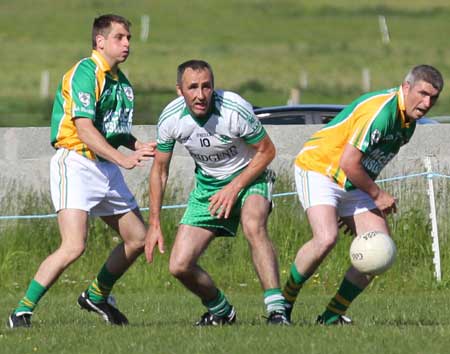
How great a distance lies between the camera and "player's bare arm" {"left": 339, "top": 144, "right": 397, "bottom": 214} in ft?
30.9

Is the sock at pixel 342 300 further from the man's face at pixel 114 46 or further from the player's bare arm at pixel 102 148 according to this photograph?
the man's face at pixel 114 46

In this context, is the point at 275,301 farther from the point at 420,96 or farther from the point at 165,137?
the point at 420,96

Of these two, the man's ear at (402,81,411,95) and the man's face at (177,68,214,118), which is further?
the man's face at (177,68,214,118)

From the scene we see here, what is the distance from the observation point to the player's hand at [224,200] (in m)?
9.74

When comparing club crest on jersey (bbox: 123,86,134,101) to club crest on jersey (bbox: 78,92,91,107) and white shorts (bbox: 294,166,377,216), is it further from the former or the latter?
white shorts (bbox: 294,166,377,216)

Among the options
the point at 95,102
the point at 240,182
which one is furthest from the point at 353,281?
the point at 95,102

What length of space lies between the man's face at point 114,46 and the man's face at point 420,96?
209 cm

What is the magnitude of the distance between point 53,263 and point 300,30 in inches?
2699

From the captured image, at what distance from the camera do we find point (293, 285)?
9992 mm

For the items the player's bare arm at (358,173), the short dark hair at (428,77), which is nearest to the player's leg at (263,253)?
the player's bare arm at (358,173)

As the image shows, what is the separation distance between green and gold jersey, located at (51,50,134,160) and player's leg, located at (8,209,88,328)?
18.5 inches

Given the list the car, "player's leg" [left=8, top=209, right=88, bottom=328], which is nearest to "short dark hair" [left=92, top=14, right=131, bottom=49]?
"player's leg" [left=8, top=209, right=88, bottom=328]

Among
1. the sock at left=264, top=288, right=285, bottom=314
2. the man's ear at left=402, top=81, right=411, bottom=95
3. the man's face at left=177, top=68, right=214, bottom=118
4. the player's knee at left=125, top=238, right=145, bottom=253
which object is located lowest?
the sock at left=264, top=288, right=285, bottom=314

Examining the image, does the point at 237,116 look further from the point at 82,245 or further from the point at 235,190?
the point at 82,245
